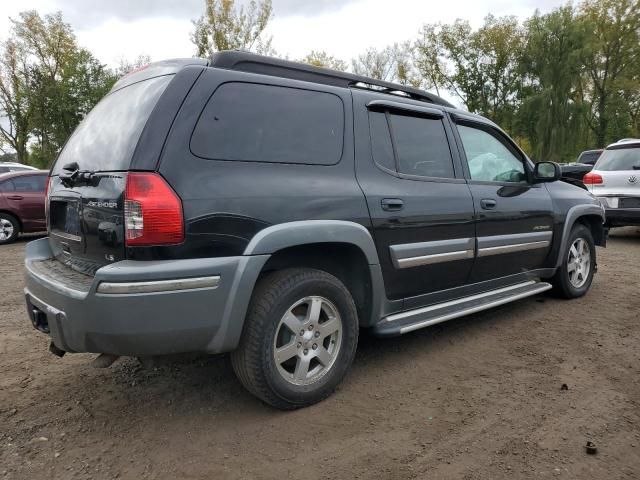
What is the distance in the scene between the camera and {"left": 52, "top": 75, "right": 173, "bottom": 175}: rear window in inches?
92.3

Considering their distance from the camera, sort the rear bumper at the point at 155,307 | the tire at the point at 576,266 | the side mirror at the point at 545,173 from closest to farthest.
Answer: the rear bumper at the point at 155,307
the side mirror at the point at 545,173
the tire at the point at 576,266

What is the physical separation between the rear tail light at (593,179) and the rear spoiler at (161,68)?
320 inches

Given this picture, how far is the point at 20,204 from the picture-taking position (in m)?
9.41

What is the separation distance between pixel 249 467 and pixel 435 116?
2734 mm

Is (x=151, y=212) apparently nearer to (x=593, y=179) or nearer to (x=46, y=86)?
(x=593, y=179)

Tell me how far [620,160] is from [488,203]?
6198 mm

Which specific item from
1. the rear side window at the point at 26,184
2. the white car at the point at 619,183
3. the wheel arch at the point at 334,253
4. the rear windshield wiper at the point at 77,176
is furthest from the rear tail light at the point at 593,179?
the rear side window at the point at 26,184

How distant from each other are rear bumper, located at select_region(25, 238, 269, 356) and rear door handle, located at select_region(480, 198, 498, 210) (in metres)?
2.02

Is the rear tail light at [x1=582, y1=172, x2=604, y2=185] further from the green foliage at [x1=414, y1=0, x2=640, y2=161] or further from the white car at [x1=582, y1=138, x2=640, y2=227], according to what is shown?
the green foliage at [x1=414, y1=0, x2=640, y2=161]

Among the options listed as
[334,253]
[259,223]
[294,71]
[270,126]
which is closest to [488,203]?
[334,253]

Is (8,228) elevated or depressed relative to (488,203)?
depressed

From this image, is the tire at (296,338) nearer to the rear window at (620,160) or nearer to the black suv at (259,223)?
the black suv at (259,223)

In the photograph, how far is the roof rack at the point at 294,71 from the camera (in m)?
2.62

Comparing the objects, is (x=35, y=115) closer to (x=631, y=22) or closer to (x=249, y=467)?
(x=249, y=467)
